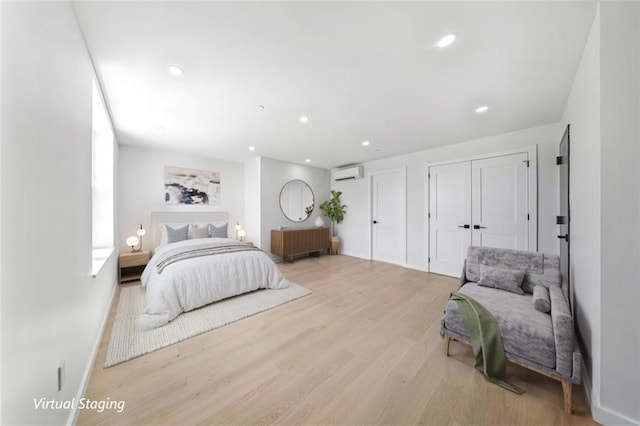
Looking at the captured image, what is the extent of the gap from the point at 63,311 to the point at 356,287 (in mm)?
2928

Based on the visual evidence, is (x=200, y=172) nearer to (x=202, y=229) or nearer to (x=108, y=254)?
(x=202, y=229)

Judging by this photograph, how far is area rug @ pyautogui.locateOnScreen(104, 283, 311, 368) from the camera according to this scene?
182 centimetres

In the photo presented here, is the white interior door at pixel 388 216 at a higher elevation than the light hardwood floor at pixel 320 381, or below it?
higher

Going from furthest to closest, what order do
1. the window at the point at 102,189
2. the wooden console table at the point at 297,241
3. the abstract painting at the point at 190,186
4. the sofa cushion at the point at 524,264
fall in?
1. the wooden console table at the point at 297,241
2. the abstract painting at the point at 190,186
3. the window at the point at 102,189
4. the sofa cushion at the point at 524,264

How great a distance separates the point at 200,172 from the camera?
14.7 feet

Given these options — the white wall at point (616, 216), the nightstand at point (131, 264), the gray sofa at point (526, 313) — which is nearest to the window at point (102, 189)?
the nightstand at point (131, 264)

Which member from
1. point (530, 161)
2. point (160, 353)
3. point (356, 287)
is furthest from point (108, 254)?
point (530, 161)

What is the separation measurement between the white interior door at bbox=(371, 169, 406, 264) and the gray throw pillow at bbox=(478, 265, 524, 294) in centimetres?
224

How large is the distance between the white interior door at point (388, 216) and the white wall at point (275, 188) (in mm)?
1537

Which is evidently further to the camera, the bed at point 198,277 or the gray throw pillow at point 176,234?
the gray throw pillow at point 176,234

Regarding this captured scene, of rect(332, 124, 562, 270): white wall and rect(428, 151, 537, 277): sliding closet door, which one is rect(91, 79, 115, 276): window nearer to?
rect(332, 124, 562, 270): white wall

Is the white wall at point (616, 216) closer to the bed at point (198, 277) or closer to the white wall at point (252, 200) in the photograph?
the bed at point (198, 277)

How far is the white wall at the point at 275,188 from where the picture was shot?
472 cm
